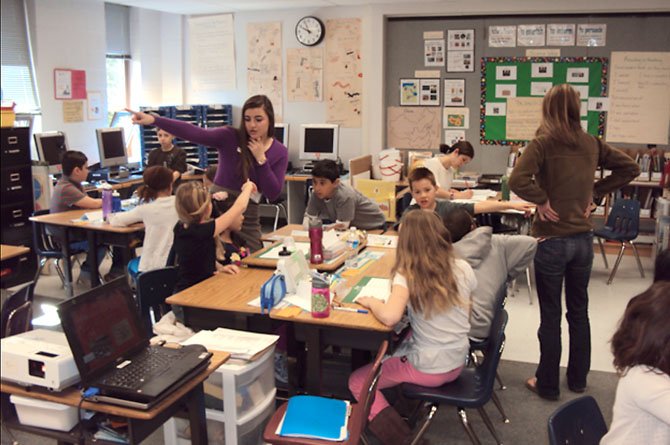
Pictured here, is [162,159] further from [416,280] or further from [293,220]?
[416,280]

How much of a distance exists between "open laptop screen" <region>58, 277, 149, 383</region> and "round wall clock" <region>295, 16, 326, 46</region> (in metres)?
6.16

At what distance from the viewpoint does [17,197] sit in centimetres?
167

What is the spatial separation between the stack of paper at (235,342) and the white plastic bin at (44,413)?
0.62 m

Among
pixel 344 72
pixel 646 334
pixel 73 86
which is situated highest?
pixel 344 72

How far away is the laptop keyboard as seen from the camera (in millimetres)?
1949

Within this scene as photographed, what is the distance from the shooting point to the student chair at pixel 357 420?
7.28 feet

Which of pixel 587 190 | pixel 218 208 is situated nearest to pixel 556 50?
pixel 587 190

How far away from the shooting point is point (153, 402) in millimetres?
1912

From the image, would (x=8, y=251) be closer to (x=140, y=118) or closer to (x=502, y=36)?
(x=140, y=118)

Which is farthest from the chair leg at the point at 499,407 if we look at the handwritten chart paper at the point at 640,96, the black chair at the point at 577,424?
the handwritten chart paper at the point at 640,96

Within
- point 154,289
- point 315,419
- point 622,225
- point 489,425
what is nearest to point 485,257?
point 489,425

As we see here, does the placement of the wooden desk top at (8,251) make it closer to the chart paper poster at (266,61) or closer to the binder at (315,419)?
the binder at (315,419)

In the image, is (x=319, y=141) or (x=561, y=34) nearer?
(x=561, y=34)

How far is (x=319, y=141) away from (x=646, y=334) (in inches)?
245
